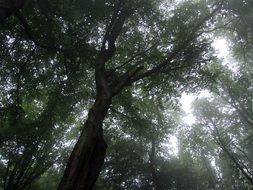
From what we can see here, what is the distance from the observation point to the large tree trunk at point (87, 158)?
862 centimetres

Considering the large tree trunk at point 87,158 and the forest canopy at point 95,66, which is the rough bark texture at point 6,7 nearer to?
the forest canopy at point 95,66

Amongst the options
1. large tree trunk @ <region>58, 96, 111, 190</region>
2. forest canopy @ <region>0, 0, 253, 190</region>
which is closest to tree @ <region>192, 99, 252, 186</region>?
forest canopy @ <region>0, 0, 253, 190</region>

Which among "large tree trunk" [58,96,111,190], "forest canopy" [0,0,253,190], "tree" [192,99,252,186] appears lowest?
"large tree trunk" [58,96,111,190]

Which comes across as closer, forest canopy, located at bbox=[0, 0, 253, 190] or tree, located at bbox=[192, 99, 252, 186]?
forest canopy, located at bbox=[0, 0, 253, 190]

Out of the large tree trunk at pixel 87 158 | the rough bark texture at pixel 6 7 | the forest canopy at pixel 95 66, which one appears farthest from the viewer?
the forest canopy at pixel 95 66

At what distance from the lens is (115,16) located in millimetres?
14797

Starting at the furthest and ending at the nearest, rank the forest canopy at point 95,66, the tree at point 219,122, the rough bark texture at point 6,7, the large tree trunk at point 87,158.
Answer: the tree at point 219,122
the forest canopy at point 95,66
the large tree trunk at point 87,158
the rough bark texture at point 6,7

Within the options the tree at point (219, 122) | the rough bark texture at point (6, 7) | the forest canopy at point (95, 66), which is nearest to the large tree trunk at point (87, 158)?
the forest canopy at point (95, 66)

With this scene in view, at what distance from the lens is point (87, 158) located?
9.35 metres

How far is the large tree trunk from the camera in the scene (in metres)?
8.62

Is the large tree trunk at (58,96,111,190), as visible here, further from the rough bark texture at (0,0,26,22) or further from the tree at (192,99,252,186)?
the tree at (192,99,252,186)

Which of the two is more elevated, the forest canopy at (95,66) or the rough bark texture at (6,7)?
the forest canopy at (95,66)

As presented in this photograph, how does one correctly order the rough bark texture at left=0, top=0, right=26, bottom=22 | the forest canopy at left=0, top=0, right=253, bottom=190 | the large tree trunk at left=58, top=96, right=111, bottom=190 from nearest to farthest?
1. the rough bark texture at left=0, top=0, right=26, bottom=22
2. the large tree trunk at left=58, top=96, right=111, bottom=190
3. the forest canopy at left=0, top=0, right=253, bottom=190

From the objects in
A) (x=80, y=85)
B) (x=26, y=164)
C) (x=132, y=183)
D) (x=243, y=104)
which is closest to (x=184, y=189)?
(x=132, y=183)
